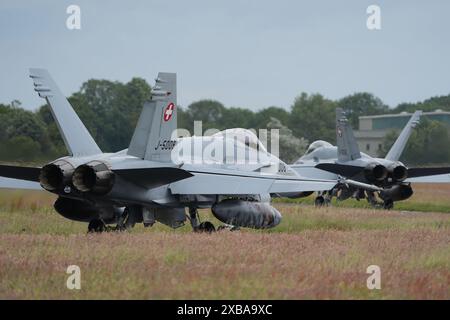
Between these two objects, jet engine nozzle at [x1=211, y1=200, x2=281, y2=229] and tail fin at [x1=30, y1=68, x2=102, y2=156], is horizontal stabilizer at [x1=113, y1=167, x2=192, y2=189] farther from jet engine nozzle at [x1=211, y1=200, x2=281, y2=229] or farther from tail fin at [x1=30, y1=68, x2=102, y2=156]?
jet engine nozzle at [x1=211, y1=200, x2=281, y2=229]

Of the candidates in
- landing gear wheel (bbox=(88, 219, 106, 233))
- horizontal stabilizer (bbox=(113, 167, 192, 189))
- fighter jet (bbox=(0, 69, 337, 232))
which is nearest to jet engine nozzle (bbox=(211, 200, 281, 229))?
fighter jet (bbox=(0, 69, 337, 232))

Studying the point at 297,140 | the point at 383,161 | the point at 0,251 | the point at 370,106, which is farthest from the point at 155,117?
the point at 370,106

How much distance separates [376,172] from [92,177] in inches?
566

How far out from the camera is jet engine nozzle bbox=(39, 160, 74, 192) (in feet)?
46.5

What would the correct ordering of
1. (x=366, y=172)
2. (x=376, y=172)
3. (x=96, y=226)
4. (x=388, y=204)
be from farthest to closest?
(x=388, y=204), (x=366, y=172), (x=376, y=172), (x=96, y=226)

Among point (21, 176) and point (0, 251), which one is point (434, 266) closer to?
point (0, 251)

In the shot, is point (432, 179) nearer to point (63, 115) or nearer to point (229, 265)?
point (63, 115)

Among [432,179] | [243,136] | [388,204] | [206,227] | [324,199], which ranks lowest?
[388,204]

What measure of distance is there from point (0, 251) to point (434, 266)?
5.66 metres

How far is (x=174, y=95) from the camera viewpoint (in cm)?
1527

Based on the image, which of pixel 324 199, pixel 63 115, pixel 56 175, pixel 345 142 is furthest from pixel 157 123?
pixel 324 199

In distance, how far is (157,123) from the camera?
49.4ft

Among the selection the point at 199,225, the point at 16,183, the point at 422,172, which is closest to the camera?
the point at 16,183

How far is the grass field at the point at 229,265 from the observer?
8.52 m
